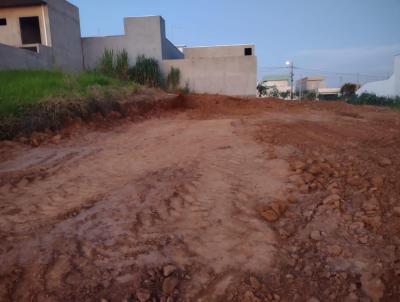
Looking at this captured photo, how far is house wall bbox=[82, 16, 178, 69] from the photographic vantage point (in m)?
15.6

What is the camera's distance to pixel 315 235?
2.15 metres

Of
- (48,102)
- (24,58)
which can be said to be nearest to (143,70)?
(24,58)

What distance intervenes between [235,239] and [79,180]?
5.19ft

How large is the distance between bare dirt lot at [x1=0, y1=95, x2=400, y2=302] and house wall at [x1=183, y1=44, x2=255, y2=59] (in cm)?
1612

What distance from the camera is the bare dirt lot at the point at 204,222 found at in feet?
5.60

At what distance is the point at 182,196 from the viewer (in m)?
2.52

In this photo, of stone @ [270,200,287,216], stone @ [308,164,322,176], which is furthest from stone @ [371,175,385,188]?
stone @ [270,200,287,216]

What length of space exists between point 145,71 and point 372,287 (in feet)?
46.5

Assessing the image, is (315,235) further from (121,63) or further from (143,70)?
(143,70)

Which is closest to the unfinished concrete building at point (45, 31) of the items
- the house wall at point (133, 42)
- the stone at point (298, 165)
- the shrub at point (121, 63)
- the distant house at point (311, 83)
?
the house wall at point (133, 42)

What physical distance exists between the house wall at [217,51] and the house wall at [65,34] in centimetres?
670

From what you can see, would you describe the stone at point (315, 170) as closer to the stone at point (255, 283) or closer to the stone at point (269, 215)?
the stone at point (269, 215)

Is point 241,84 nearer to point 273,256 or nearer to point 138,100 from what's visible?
point 138,100

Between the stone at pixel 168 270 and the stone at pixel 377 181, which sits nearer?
the stone at pixel 168 270
